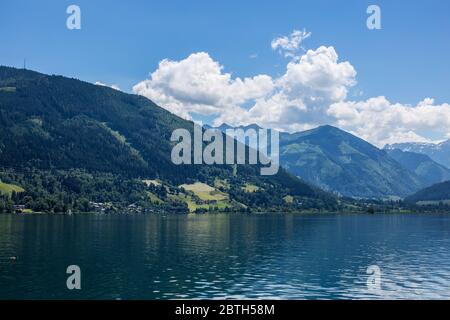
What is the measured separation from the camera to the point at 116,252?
120500 millimetres

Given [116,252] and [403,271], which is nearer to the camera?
[403,271]

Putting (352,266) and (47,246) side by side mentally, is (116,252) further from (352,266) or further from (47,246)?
(352,266)

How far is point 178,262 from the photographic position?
104 metres

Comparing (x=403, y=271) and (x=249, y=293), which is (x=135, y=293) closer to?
(x=249, y=293)

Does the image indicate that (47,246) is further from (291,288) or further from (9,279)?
(291,288)

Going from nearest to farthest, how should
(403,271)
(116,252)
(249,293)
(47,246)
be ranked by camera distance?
(249,293)
(403,271)
(116,252)
(47,246)

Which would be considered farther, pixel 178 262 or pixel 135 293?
pixel 178 262
